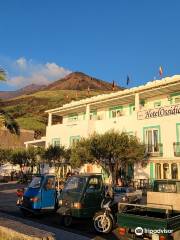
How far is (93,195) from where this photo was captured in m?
11.8

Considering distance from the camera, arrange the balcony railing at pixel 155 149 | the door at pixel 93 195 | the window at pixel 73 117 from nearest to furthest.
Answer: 1. the door at pixel 93 195
2. the balcony railing at pixel 155 149
3. the window at pixel 73 117

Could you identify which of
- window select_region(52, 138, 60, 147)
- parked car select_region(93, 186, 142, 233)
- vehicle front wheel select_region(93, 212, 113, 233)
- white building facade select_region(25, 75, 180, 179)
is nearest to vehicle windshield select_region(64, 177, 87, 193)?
parked car select_region(93, 186, 142, 233)

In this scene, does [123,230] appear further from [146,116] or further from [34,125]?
[34,125]

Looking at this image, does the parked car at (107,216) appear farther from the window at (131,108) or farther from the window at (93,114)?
the window at (93,114)

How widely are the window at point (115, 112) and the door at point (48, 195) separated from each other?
19652mm

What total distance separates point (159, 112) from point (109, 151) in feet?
21.9

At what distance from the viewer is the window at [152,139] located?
26811 mm

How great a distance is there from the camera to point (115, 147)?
75.4 feet

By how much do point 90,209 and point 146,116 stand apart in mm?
17316

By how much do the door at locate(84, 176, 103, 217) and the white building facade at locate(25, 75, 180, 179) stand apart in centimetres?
1424

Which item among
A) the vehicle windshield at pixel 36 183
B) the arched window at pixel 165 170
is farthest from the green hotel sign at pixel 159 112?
the vehicle windshield at pixel 36 183

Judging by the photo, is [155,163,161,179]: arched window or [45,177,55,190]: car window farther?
[155,163,161,179]: arched window

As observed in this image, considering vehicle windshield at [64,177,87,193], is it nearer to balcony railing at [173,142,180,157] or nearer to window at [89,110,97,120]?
A: balcony railing at [173,142,180,157]

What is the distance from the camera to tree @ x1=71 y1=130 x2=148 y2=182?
→ 75.3 feet
